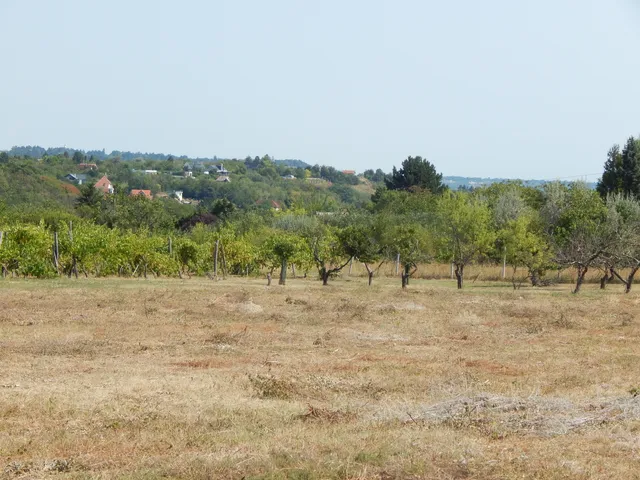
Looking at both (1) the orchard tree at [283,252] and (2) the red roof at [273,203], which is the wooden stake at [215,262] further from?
(2) the red roof at [273,203]

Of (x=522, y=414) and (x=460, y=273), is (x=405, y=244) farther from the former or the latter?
(x=522, y=414)

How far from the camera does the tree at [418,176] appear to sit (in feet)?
298

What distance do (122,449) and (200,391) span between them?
3.44 m

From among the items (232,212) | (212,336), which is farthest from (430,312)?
(232,212)

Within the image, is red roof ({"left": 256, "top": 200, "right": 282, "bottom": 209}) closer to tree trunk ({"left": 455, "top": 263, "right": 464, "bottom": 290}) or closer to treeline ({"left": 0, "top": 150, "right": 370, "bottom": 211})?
treeline ({"left": 0, "top": 150, "right": 370, "bottom": 211})

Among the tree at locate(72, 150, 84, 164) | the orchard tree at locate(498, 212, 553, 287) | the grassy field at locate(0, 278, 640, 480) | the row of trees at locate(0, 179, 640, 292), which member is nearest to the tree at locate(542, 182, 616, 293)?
the row of trees at locate(0, 179, 640, 292)

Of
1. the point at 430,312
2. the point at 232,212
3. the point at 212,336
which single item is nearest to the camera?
the point at 212,336

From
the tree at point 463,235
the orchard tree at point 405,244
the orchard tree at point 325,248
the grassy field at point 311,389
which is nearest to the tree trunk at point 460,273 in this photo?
the tree at point 463,235

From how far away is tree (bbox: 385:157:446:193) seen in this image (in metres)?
90.8

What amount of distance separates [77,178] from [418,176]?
218ft

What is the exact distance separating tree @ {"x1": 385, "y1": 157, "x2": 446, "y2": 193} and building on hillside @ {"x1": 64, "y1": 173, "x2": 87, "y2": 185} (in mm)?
50453

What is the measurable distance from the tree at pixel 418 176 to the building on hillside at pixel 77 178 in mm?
50453

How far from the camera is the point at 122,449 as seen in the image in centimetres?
904

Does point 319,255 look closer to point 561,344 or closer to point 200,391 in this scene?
point 561,344
